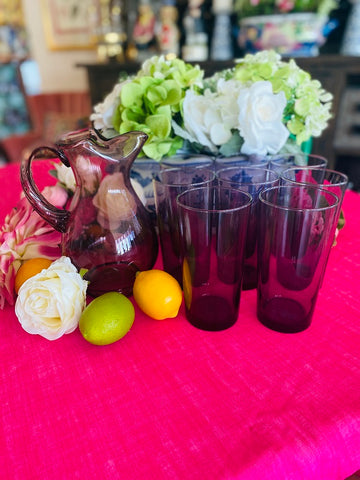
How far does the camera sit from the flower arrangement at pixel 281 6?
1.77 m

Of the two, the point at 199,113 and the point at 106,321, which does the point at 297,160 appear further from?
the point at 106,321

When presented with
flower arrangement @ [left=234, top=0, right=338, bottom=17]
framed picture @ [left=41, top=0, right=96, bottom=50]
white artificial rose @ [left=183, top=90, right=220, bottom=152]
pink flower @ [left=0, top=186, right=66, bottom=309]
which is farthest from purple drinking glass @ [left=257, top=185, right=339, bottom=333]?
framed picture @ [left=41, top=0, right=96, bottom=50]

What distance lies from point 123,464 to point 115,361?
14 centimetres

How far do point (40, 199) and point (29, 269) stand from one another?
113 millimetres

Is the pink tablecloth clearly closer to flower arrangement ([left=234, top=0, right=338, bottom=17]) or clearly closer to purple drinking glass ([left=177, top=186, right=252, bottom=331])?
purple drinking glass ([left=177, top=186, right=252, bottom=331])

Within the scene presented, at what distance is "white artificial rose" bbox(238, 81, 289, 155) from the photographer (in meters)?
0.69

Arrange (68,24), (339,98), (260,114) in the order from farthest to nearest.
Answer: (68,24) → (339,98) → (260,114)

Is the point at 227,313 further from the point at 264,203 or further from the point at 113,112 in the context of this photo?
the point at 113,112

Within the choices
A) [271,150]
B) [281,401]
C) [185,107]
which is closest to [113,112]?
[185,107]

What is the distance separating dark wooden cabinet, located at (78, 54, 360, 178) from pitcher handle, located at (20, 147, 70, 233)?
184cm

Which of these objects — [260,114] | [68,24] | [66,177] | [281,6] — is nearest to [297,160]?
[260,114]

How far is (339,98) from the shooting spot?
6.59 ft

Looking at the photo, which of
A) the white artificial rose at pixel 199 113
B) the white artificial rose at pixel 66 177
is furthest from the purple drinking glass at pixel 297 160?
the white artificial rose at pixel 66 177

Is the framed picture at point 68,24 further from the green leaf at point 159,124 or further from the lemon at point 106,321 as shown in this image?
the lemon at point 106,321
